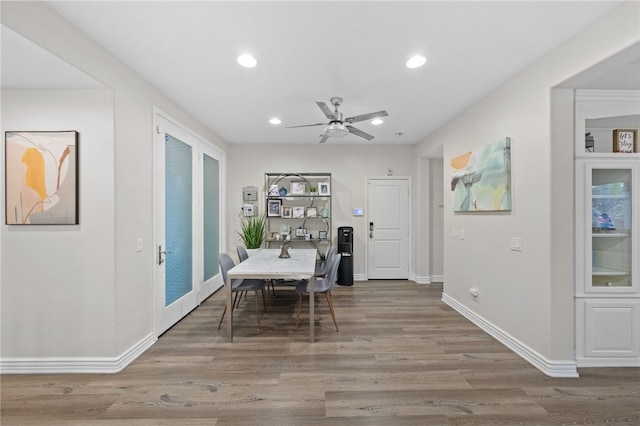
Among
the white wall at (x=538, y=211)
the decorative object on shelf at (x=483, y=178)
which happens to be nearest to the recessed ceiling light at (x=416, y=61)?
the white wall at (x=538, y=211)

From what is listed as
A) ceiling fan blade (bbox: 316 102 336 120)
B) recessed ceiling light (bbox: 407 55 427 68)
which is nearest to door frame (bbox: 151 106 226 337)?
ceiling fan blade (bbox: 316 102 336 120)

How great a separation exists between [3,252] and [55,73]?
156 cm

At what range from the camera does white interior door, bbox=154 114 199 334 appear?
9.81 feet

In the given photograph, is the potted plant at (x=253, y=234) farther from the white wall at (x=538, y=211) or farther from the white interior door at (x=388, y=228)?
the white wall at (x=538, y=211)

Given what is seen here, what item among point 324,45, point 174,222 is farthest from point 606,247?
point 174,222

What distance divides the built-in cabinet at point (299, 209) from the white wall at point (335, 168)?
5.7 inches

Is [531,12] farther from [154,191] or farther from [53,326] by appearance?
[53,326]

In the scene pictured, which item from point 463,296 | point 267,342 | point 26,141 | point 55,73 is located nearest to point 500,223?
point 463,296

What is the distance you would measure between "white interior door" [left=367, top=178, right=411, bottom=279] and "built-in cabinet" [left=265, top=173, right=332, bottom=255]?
905 mm

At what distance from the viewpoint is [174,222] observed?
3348mm

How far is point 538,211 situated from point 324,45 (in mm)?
2333

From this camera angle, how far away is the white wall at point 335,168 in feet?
17.7

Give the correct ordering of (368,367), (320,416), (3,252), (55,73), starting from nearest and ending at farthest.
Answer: (320,416) < (55,73) < (3,252) < (368,367)

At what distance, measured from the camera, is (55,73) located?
2066 mm
